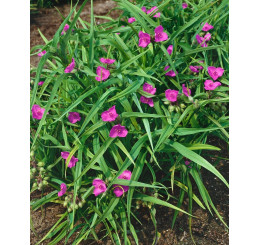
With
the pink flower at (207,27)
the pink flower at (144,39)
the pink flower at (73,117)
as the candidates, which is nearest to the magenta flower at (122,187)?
the pink flower at (73,117)

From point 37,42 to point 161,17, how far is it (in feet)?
4.95

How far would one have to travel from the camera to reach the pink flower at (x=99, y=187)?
1.25m

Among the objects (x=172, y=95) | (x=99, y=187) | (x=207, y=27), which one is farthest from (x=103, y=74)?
(x=207, y=27)

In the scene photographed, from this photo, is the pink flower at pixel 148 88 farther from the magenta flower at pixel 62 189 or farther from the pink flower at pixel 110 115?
the magenta flower at pixel 62 189

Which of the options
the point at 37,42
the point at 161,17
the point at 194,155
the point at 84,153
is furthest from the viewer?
the point at 37,42

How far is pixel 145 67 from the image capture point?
1.48 metres

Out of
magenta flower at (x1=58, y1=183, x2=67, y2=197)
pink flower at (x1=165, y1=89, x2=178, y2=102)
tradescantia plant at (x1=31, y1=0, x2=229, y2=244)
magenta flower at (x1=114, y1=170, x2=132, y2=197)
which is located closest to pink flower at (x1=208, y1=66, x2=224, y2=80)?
tradescantia plant at (x1=31, y1=0, x2=229, y2=244)

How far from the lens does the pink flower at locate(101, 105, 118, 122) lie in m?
1.24

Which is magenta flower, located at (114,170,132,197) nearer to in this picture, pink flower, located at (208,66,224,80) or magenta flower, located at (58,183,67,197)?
magenta flower, located at (58,183,67,197)

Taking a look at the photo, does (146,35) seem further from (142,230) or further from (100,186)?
(142,230)

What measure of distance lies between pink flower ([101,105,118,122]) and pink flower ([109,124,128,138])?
4 cm

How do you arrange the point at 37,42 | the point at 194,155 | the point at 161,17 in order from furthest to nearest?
the point at 37,42 → the point at 161,17 → the point at 194,155

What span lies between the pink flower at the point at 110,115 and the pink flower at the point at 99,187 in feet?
0.83

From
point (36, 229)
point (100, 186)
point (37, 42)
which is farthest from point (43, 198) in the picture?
point (37, 42)
